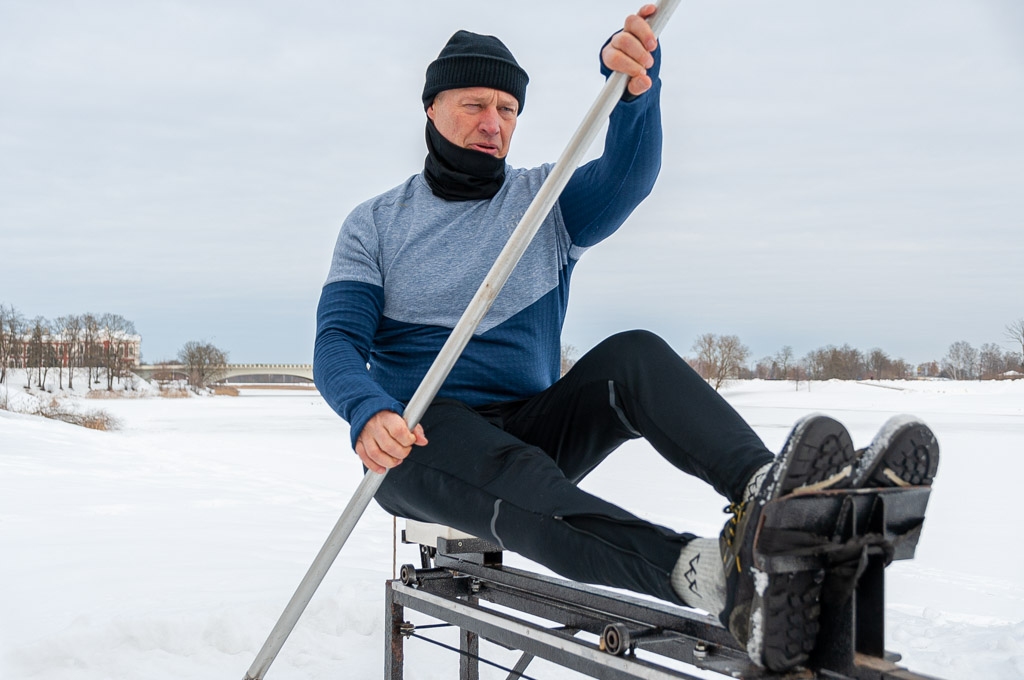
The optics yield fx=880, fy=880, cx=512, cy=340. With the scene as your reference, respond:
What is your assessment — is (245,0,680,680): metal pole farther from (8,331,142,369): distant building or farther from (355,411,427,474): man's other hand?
(8,331,142,369): distant building

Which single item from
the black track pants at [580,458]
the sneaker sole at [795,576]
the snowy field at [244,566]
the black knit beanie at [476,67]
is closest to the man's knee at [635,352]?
the black track pants at [580,458]

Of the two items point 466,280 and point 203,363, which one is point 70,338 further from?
point 466,280

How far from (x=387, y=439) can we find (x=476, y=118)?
932 millimetres

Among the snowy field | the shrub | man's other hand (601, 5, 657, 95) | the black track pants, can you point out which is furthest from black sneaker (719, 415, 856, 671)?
the shrub

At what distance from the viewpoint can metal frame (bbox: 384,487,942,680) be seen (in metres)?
1.20

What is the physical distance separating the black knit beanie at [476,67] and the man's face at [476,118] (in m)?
0.02

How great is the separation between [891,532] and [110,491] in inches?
227

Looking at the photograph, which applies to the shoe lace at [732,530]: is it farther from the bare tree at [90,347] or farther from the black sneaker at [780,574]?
the bare tree at [90,347]

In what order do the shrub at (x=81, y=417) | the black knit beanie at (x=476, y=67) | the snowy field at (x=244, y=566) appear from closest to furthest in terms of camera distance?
the black knit beanie at (x=476, y=67), the snowy field at (x=244, y=566), the shrub at (x=81, y=417)

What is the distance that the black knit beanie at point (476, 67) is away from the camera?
85.0 inches

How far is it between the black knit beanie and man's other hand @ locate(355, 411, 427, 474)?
37.0 inches

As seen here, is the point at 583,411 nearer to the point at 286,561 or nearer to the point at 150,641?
the point at 150,641

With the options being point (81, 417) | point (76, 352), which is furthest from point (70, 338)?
point (81, 417)

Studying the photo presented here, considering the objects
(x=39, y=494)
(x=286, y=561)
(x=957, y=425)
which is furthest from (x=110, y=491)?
(x=957, y=425)
